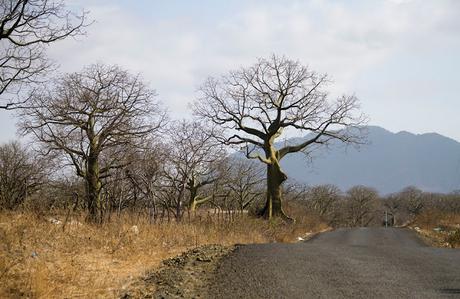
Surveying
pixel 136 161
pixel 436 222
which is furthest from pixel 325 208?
pixel 136 161

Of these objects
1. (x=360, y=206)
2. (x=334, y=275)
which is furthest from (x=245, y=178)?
(x=334, y=275)

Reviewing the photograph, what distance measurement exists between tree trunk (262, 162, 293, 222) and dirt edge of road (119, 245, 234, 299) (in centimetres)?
2183

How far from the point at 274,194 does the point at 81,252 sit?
79.4ft

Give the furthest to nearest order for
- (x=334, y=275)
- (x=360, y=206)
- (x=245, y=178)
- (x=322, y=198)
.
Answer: (x=360, y=206) < (x=322, y=198) < (x=245, y=178) < (x=334, y=275)

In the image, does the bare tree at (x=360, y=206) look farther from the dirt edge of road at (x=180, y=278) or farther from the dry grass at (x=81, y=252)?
the dirt edge of road at (x=180, y=278)

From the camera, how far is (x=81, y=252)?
9398mm

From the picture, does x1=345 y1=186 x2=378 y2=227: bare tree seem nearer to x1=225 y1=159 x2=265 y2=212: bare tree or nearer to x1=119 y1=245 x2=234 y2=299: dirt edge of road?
x1=225 y1=159 x2=265 y2=212: bare tree

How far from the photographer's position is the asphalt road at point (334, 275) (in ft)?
23.2

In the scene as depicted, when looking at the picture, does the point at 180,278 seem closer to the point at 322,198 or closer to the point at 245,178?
the point at 245,178

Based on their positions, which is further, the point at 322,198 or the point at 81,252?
the point at 322,198

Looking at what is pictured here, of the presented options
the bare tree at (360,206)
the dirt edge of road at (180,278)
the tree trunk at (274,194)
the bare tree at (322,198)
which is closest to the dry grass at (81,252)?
the dirt edge of road at (180,278)

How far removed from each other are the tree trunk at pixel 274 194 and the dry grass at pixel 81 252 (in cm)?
1712

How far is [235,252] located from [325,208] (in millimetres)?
87478

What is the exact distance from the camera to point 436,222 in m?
37.3
